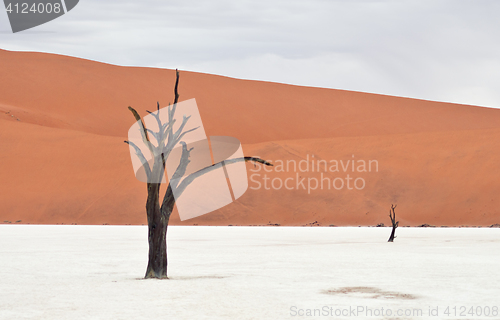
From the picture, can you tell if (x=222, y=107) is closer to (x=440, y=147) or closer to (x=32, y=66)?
(x=32, y=66)

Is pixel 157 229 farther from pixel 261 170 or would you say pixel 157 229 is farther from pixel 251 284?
pixel 261 170

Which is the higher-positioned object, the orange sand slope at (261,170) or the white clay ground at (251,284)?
the orange sand slope at (261,170)

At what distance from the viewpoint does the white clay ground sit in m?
8.82

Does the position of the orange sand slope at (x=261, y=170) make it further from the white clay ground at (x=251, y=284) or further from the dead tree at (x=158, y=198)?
the dead tree at (x=158, y=198)

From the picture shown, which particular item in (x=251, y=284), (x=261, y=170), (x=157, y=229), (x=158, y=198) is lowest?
(x=251, y=284)

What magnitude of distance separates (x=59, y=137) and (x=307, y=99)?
44.5 meters

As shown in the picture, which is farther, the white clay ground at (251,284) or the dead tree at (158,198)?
the dead tree at (158,198)

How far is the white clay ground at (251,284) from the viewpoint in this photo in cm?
882

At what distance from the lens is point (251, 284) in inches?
470

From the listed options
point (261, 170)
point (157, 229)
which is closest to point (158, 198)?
point (157, 229)

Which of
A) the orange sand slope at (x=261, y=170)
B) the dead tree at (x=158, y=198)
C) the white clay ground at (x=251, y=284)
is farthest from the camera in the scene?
the orange sand slope at (x=261, y=170)

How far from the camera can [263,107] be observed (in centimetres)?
8706

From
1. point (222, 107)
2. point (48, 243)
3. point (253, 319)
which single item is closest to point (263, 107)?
point (222, 107)

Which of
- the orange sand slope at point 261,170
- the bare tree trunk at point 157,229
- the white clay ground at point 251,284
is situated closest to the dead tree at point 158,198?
the bare tree trunk at point 157,229
